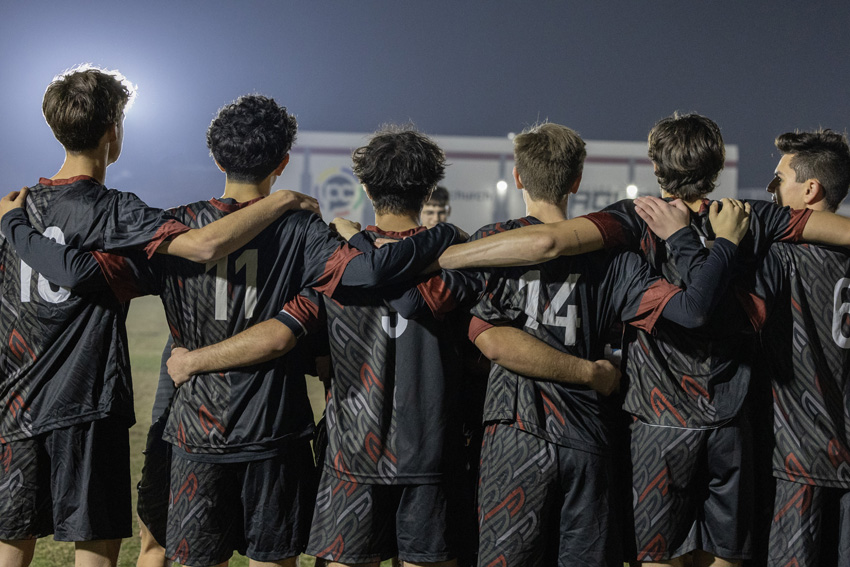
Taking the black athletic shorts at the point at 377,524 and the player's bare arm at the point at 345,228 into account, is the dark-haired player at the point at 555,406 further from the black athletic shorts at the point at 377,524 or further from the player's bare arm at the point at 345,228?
the player's bare arm at the point at 345,228

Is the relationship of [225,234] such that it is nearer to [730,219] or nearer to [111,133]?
[111,133]

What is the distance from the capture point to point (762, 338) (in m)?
2.20

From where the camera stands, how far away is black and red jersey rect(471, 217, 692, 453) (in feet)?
6.70

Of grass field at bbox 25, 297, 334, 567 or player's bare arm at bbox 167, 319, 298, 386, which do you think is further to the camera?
grass field at bbox 25, 297, 334, 567

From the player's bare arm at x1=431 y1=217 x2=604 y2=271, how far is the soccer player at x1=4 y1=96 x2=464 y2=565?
0.25ft

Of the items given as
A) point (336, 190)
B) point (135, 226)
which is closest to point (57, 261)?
point (135, 226)

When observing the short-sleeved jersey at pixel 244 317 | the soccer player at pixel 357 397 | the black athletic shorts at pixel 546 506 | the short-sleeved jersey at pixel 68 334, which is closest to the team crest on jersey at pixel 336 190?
the short-sleeved jersey at pixel 68 334

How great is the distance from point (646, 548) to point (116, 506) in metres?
1.52

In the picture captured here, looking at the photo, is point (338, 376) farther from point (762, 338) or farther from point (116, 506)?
point (762, 338)

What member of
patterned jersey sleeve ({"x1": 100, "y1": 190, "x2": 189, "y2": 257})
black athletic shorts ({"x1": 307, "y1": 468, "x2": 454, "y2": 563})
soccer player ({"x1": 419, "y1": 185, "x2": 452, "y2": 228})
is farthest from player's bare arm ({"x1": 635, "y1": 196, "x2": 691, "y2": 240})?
soccer player ({"x1": 419, "y1": 185, "x2": 452, "y2": 228})

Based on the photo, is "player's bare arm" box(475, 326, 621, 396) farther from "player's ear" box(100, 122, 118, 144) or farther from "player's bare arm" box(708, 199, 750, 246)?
"player's ear" box(100, 122, 118, 144)

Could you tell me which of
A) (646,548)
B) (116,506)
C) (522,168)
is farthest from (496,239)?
(116,506)

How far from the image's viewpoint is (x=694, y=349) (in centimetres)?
211

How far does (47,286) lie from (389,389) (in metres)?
1.05
